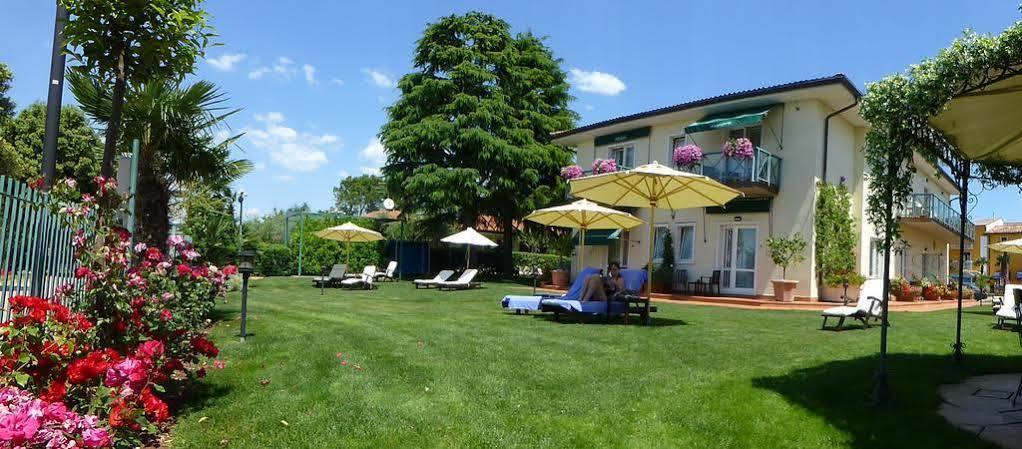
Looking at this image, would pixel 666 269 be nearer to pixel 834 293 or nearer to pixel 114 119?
pixel 834 293

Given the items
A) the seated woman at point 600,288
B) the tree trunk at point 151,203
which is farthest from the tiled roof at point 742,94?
the tree trunk at point 151,203

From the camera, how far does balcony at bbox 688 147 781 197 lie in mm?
17983

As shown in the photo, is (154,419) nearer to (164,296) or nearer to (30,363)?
(30,363)

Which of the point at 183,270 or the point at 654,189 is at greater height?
the point at 654,189

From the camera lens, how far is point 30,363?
3.84m

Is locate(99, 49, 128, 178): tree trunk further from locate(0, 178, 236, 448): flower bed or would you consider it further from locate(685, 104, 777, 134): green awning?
locate(685, 104, 777, 134): green awning

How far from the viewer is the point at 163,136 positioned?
8.51 m

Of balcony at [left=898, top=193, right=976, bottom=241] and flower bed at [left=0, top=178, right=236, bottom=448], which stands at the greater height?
balcony at [left=898, top=193, right=976, bottom=241]

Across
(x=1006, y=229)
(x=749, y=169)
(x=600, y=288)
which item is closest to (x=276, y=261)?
(x=600, y=288)

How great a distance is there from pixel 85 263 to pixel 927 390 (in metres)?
7.17

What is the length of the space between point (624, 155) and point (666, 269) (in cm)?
534

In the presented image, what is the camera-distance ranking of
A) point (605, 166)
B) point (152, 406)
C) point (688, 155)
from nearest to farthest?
point (152, 406) < point (688, 155) < point (605, 166)

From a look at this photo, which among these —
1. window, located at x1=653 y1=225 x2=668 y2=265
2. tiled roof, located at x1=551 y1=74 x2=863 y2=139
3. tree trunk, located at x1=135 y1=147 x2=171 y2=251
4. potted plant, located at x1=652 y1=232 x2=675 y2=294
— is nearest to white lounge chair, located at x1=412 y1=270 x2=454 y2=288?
potted plant, located at x1=652 y1=232 x2=675 y2=294

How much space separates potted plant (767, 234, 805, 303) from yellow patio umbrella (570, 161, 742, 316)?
7.33 m
